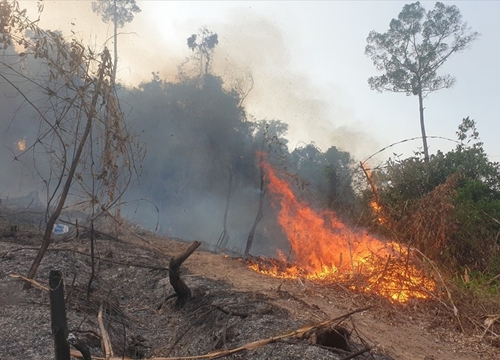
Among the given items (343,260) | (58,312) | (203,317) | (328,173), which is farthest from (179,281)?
(328,173)

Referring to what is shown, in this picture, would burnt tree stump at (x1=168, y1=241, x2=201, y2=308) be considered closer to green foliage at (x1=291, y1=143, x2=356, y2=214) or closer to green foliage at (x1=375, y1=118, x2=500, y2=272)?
green foliage at (x1=375, y1=118, x2=500, y2=272)

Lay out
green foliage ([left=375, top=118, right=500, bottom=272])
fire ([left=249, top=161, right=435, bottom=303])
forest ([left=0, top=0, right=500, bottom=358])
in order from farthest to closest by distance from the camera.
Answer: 1. green foliage ([left=375, top=118, right=500, bottom=272])
2. fire ([left=249, top=161, right=435, bottom=303])
3. forest ([left=0, top=0, right=500, bottom=358])

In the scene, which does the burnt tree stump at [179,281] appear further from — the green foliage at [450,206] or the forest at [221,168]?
the green foliage at [450,206]

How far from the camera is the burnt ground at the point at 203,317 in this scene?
4613 mm

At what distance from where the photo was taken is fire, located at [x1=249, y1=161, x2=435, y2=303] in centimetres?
939

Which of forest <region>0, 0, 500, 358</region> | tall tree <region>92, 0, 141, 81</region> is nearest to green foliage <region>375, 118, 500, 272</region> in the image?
forest <region>0, 0, 500, 358</region>

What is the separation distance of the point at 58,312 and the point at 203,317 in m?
4.53

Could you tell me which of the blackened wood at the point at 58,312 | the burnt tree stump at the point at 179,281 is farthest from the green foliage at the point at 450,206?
the blackened wood at the point at 58,312

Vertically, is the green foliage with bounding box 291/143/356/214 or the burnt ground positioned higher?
the green foliage with bounding box 291/143/356/214

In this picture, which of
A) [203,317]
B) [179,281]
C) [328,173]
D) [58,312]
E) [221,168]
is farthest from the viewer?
[221,168]

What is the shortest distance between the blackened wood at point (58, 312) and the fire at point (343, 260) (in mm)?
8151

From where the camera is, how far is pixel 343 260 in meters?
12.5

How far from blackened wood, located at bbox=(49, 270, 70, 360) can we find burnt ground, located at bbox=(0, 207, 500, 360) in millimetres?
802

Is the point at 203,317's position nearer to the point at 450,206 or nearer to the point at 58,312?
the point at 58,312
